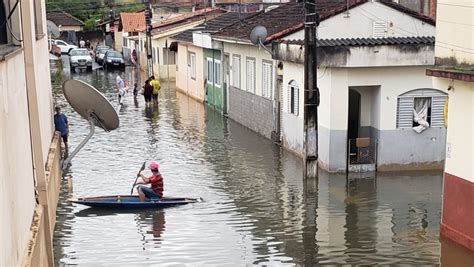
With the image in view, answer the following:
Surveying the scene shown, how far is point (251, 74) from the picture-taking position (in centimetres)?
2739

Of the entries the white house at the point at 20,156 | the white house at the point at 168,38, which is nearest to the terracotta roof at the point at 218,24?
the white house at the point at 168,38

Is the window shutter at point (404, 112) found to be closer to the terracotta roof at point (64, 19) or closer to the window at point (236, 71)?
the window at point (236, 71)

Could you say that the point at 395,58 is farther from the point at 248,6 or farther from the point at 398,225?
the point at 248,6

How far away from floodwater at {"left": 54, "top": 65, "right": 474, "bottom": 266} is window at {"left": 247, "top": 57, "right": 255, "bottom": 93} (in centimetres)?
382

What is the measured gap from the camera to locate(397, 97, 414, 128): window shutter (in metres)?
19.8

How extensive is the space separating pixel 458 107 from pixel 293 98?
32.7 ft

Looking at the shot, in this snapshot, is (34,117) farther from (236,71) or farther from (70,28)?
(70,28)

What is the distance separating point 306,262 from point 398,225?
2.98 meters

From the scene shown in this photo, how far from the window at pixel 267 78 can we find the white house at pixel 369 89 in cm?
187

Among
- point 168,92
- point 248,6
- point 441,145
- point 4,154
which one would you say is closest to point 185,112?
point 168,92

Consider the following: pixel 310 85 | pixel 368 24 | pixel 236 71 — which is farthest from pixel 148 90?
pixel 310 85

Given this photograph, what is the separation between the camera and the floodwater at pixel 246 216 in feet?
42.2

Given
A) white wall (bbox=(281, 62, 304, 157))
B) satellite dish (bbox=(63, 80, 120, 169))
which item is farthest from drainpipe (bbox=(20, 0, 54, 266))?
white wall (bbox=(281, 62, 304, 157))

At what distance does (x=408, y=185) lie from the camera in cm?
1827
